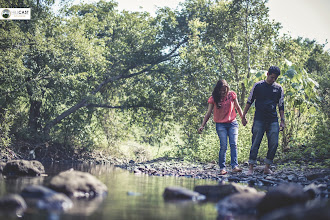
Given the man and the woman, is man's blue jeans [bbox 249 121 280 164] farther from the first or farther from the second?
the woman

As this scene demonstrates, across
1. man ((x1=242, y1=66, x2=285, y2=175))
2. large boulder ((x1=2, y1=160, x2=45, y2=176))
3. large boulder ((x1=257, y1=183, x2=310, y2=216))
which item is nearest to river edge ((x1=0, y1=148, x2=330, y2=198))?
man ((x1=242, y1=66, x2=285, y2=175))

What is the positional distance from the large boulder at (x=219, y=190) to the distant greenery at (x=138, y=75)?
5.60m

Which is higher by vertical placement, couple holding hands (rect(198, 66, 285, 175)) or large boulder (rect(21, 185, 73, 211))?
couple holding hands (rect(198, 66, 285, 175))

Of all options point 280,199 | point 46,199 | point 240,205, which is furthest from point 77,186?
point 280,199

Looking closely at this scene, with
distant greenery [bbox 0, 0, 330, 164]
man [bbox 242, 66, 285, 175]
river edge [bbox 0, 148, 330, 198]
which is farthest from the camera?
distant greenery [bbox 0, 0, 330, 164]

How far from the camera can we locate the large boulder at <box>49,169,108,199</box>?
15.9 ft

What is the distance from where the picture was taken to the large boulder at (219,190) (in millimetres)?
5137

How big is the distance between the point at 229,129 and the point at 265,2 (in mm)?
8238

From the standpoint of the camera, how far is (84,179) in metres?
5.16

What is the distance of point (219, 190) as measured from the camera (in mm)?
5375

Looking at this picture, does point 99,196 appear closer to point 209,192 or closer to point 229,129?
point 209,192

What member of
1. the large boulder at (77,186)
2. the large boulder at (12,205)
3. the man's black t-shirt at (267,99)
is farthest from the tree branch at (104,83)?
the large boulder at (12,205)

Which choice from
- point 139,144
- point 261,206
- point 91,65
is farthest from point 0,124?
point 261,206

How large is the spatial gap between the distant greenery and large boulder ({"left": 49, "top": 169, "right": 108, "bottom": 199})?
21.9 feet
